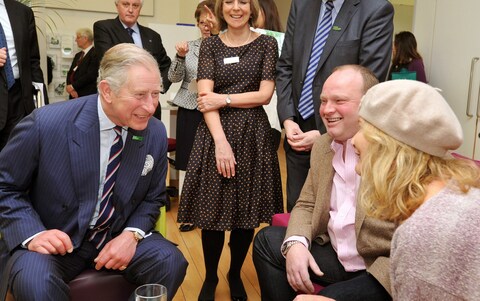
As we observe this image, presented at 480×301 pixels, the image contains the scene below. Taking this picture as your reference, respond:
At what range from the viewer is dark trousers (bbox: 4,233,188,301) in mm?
1576

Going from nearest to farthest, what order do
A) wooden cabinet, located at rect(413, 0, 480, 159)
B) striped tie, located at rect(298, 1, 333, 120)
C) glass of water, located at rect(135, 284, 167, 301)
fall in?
glass of water, located at rect(135, 284, 167, 301) < striped tie, located at rect(298, 1, 333, 120) < wooden cabinet, located at rect(413, 0, 480, 159)

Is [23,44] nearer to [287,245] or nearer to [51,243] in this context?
[51,243]

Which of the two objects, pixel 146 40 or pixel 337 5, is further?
pixel 146 40

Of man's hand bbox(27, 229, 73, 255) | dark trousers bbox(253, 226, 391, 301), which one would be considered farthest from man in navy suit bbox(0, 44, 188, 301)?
dark trousers bbox(253, 226, 391, 301)

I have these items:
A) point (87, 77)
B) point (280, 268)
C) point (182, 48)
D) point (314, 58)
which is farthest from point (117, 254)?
point (87, 77)

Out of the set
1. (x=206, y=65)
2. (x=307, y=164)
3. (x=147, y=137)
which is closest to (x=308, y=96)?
(x=307, y=164)

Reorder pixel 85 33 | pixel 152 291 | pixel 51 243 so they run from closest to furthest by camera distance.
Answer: pixel 152 291
pixel 51 243
pixel 85 33

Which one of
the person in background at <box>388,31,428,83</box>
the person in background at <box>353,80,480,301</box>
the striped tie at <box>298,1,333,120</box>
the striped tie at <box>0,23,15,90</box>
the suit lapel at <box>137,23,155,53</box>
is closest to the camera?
the person in background at <box>353,80,480,301</box>

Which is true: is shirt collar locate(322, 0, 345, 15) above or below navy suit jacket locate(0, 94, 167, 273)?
→ above

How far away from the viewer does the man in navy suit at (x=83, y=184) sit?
5.61ft

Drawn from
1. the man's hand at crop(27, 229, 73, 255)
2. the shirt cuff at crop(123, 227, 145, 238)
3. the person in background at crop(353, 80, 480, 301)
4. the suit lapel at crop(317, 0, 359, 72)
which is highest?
the suit lapel at crop(317, 0, 359, 72)

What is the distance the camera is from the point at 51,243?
1.69 metres

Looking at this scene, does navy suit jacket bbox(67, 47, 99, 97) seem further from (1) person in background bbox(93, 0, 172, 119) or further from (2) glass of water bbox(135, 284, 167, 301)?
(2) glass of water bbox(135, 284, 167, 301)

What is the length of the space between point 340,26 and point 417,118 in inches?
44.2
